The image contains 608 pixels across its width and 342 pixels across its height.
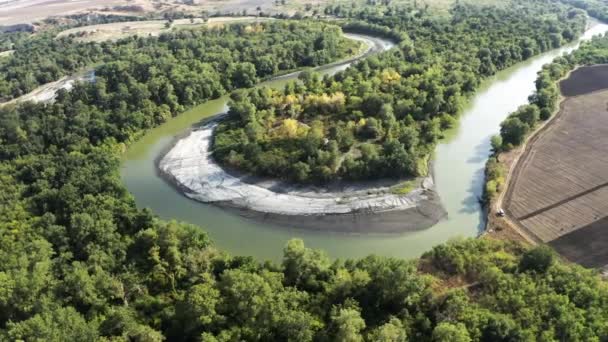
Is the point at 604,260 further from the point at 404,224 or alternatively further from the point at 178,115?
the point at 178,115

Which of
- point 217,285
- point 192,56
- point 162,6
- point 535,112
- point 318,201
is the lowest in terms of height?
point 318,201

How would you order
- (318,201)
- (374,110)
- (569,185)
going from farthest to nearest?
1. (374,110)
2. (569,185)
3. (318,201)

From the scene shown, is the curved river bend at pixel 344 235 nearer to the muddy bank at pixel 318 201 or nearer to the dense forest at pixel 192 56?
the muddy bank at pixel 318 201

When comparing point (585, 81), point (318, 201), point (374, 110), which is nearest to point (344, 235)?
point (318, 201)

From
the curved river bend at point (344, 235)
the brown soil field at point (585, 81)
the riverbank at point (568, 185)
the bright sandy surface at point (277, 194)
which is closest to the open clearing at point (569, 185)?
the riverbank at point (568, 185)

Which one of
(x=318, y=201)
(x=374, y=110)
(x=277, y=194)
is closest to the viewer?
(x=318, y=201)

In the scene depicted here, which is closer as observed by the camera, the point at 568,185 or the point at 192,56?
the point at 568,185

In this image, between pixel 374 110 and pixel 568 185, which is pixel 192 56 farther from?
pixel 568 185

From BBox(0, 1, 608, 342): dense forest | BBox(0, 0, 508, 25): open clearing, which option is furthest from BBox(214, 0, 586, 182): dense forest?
BBox(0, 0, 508, 25): open clearing
